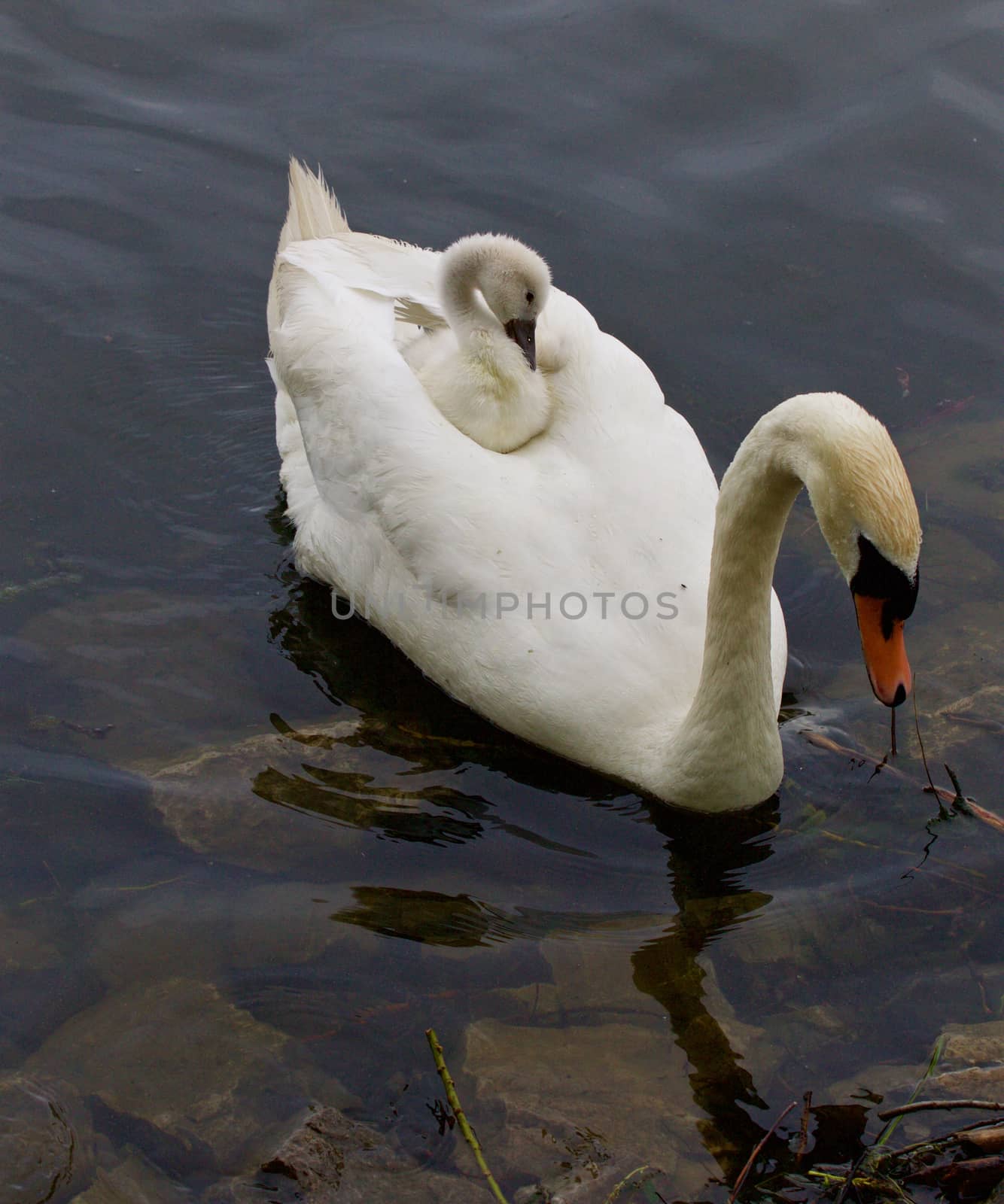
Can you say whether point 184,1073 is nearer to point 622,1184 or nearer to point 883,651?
point 622,1184

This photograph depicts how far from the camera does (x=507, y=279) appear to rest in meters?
6.36

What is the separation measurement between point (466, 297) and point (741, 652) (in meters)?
2.21

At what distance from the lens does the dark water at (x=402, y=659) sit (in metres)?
4.88

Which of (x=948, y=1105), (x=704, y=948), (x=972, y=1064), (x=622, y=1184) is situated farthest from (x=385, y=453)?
(x=948, y=1105)

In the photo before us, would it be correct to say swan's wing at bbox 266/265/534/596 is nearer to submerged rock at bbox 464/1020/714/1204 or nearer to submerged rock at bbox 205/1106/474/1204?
submerged rock at bbox 464/1020/714/1204

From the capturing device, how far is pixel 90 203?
9445 millimetres

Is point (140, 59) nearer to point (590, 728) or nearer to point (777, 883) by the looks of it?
point (590, 728)

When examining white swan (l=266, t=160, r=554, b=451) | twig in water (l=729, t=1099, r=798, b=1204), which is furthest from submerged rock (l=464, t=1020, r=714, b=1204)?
white swan (l=266, t=160, r=554, b=451)

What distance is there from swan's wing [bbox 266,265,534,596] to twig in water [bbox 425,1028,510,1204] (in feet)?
6.24

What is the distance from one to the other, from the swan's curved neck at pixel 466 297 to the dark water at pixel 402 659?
149cm

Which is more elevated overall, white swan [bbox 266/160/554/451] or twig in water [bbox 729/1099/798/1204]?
white swan [bbox 266/160/554/451]

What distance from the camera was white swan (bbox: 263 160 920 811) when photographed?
4961 mm

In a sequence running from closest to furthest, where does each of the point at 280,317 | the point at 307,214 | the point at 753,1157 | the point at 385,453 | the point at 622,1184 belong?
the point at 753,1157 → the point at 622,1184 → the point at 385,453 → the point at 280,317 → the point at 307,214

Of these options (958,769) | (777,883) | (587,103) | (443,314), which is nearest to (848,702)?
(958,769)
